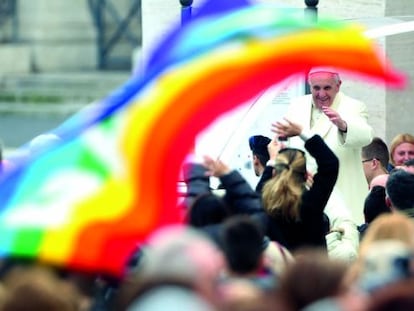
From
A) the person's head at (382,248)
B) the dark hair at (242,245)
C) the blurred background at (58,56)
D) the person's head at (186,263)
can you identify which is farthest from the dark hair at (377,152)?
the blurred background at (58,56)

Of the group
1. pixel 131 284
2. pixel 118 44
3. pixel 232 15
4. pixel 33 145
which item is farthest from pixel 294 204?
pixel 118 44

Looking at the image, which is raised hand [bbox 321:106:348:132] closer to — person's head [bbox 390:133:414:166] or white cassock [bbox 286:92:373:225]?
white cassock [bbox 286:92:373:225]

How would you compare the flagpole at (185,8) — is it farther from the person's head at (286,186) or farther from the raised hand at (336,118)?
the person's head at (286,186)

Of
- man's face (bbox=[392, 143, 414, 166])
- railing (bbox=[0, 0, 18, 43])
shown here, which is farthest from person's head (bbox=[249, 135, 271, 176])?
railing (bbox=[0, 0, 18, 43])

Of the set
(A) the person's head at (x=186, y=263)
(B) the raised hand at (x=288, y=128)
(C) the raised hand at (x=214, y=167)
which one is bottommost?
(C) the raised hand at (x=214, y=167)

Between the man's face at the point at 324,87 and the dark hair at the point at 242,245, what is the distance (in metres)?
4.75

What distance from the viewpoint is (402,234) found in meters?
8.44

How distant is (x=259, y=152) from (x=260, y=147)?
1.3 inches

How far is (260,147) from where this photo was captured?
12.7 m

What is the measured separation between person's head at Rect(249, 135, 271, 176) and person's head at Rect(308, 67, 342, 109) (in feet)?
1.67

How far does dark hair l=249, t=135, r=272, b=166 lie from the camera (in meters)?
12.6

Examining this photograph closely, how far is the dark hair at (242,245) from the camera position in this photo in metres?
8.24

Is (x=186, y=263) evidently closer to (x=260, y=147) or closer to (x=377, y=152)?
(x=260, y=147)

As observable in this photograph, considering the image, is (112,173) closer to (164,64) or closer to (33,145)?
(164,64)
